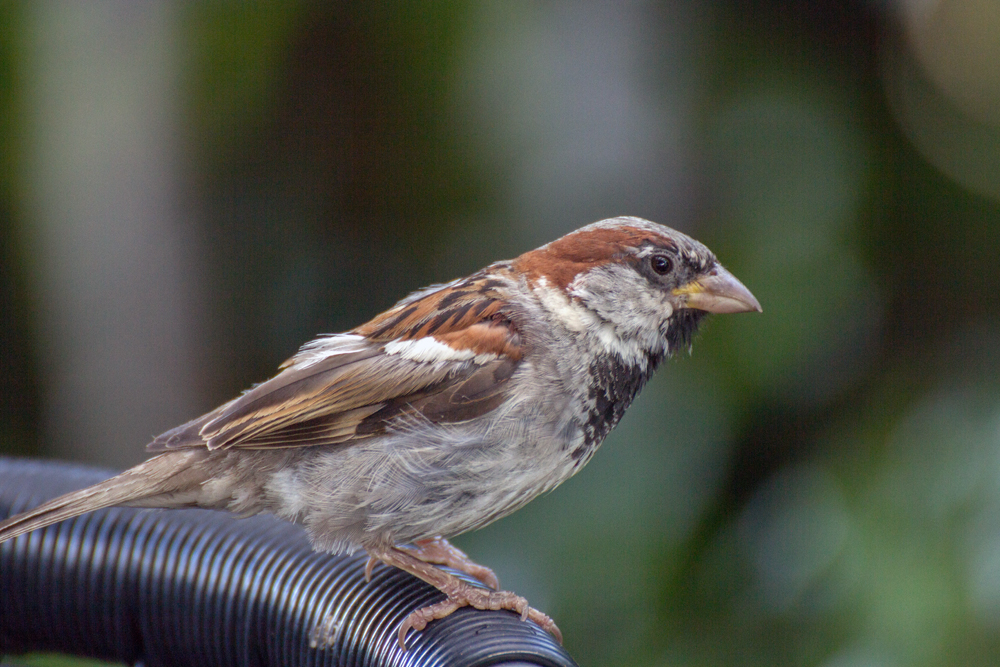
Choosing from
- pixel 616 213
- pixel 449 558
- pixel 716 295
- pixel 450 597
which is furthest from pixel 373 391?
pixel 616 213

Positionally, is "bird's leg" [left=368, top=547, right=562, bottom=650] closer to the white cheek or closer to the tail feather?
the tail feather

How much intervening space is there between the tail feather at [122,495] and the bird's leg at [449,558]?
0.46m

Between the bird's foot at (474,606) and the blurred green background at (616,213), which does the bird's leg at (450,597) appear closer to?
the bird's foot at (474,606)

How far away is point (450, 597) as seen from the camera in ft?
4.93

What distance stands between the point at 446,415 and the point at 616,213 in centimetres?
154

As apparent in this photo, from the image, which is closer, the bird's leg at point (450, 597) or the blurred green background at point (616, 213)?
the bird's leg at point (450, 597)

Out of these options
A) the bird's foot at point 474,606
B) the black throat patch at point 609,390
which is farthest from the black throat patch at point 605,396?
the bird's foot at point 474,606

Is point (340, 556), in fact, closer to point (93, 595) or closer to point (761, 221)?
point (93, 595)

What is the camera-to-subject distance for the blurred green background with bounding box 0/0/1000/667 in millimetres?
2355

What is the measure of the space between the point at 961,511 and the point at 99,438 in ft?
8.40

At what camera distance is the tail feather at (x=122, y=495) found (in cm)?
147

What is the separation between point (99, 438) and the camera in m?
3.16

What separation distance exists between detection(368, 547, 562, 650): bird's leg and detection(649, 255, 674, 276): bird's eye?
62 centimetres

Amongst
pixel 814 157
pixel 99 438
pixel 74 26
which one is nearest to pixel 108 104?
pixel 74 26
